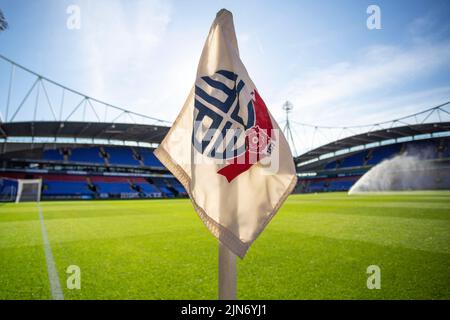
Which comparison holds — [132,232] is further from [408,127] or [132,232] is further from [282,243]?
[408,127]

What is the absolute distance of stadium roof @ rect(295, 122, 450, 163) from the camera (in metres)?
45.9

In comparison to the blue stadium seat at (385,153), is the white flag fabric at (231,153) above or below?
below

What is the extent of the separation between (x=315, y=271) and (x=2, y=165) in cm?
4812

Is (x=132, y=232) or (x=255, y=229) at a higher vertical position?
(x=255, y=229)

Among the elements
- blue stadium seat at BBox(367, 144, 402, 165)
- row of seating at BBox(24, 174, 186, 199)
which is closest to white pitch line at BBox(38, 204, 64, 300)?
row of seating at BBox(24, 174, 186, 199)

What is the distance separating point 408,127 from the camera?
4600 centimetres

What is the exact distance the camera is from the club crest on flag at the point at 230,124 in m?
1.63

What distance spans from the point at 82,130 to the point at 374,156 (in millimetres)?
58469

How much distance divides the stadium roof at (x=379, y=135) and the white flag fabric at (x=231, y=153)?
5500 centimetres

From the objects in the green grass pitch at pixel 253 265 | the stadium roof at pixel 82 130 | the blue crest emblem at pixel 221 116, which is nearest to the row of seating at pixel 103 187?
the stadium roof at pixel 82 130

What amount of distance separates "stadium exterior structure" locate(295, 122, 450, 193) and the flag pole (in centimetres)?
5501

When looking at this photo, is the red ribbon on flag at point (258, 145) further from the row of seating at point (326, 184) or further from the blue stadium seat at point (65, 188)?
the row of seating at point (326, 184)

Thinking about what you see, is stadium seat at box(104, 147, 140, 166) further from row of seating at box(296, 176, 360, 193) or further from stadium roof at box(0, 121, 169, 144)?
row of seating at box(296, 176, 360, 193)
